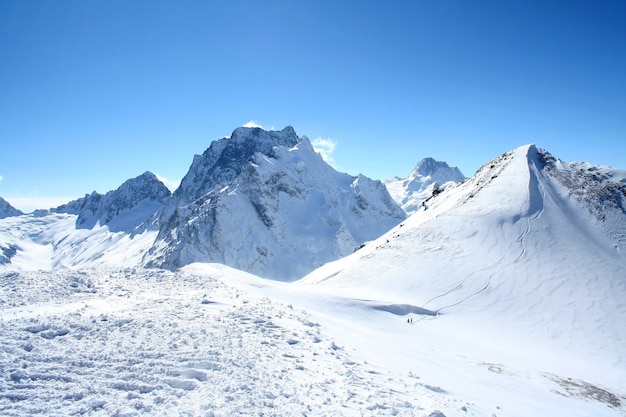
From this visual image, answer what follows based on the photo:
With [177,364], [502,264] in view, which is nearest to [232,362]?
[177,364]

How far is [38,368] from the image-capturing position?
918 cm

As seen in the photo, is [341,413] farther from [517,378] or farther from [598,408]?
[598,408]

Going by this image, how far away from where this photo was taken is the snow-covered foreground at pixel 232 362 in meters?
8.50

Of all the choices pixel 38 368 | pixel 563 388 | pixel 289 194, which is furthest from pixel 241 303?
pixel 289 194

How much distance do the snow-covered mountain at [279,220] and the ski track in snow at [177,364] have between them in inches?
3966

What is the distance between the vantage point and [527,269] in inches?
1065

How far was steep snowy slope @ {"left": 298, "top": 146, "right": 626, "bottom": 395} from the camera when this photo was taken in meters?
20.4

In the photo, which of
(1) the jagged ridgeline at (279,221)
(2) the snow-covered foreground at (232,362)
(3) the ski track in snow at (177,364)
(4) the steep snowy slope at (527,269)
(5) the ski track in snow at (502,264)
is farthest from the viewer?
(1) the jagged ridgeline at (279,221)

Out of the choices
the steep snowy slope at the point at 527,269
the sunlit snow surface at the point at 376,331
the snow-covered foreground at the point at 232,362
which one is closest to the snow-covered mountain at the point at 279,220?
the steep snowy slope at the point at 527,269

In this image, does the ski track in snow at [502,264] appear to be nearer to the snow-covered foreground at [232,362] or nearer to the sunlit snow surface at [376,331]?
the sunlit snow surface at [376,331]

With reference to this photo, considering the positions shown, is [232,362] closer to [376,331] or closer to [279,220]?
[376,331]

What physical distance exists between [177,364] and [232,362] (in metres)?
1.49

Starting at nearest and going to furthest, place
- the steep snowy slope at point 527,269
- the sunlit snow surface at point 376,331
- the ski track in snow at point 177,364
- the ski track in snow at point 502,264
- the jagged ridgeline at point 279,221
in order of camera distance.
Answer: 1. the ski track in snow at point 177,364
2. the sunlit snow surface at point 376,331
3. the steep snowy slope at point 527,269
4. the ski track in snow at point 502,264
5. the jagged ridgeline at point 279,221

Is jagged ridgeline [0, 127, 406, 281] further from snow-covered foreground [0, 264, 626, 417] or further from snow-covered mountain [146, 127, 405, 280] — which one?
snow-covered foreground [0, 264, 626, 417]
